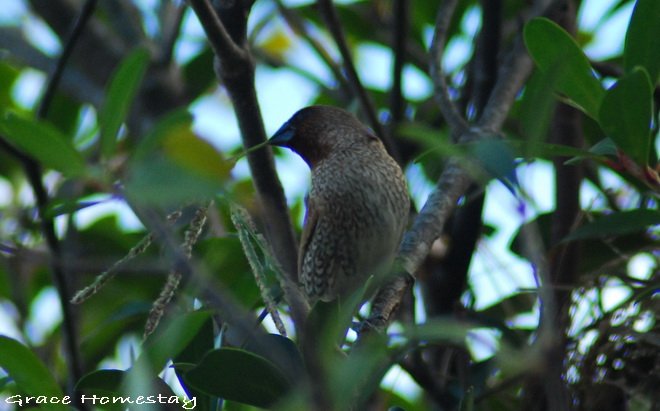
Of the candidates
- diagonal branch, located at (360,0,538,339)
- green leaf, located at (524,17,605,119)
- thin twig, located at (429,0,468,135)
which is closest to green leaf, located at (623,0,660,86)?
green leaf, located at (524,17,605,119)

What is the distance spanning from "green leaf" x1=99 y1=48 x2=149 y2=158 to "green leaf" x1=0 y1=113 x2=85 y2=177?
114 millimetres

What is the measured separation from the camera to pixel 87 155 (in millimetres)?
3750

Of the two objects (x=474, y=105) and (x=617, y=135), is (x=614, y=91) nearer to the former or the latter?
(x=617, y=135)

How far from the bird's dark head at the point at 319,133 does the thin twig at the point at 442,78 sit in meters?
0.50

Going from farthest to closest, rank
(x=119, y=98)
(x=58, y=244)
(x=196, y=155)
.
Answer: (x=58, y=244), (x=119, y=98), (x=196, y=155)

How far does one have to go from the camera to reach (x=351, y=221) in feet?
10.5

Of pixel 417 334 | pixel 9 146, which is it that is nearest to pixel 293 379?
pixel 417 334

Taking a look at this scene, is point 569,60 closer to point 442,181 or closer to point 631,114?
point 631,114

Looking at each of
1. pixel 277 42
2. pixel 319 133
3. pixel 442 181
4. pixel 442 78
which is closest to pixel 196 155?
pixel 442 181

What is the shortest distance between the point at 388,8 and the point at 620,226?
7.28 feet

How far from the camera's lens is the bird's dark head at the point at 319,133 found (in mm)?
3412

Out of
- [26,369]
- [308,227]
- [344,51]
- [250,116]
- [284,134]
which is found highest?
[284,134]

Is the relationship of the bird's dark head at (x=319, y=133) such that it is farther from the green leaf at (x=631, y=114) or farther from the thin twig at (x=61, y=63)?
the green leaf at (x=631, y=114)

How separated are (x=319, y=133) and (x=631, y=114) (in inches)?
66.9
